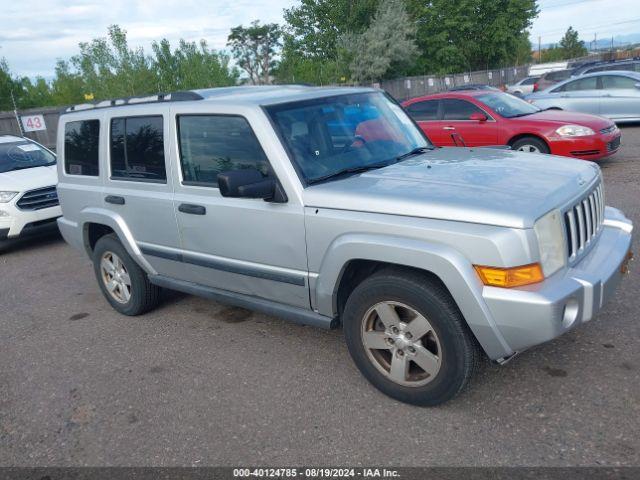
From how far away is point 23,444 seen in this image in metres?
3.35

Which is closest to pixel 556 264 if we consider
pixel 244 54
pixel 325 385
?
pixel 325 385

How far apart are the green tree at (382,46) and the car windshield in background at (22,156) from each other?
91.3ft

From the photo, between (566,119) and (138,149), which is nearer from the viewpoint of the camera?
(138,149)

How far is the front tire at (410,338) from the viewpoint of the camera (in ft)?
9.89

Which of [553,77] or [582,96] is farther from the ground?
[553,77]

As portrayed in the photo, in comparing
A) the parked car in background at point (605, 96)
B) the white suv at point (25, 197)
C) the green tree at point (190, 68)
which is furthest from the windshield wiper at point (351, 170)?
the green tree at point (190, 68)

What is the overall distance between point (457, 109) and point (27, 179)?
7168 millimetres

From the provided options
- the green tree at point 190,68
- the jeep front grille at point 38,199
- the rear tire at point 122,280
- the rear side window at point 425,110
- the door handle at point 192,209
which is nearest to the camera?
the door handle at point 192,209

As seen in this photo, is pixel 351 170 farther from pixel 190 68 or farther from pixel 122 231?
pixel 190 68

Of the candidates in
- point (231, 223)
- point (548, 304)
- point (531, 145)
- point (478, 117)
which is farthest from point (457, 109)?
point (548, 304)

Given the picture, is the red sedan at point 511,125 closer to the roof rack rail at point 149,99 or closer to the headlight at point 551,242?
the roof rack rail at point 149,99

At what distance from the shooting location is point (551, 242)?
115 inches

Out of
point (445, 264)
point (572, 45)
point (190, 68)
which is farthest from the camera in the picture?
point (572, 45)

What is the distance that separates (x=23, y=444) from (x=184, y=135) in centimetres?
228
